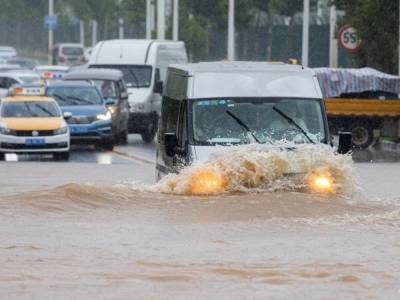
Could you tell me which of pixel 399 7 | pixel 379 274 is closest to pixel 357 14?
pixel 399 7

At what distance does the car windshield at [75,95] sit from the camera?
3628 cm

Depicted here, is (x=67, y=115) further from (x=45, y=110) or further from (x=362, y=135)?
(x=362, y=135)

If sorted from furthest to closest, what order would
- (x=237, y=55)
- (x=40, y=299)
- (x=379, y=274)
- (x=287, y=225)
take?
1. (x=237, y=55)
2. (x=287, y=225)
3. (x=379, y=274)
4. (x=40, y=299)

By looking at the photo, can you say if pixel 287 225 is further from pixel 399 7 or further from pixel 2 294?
pixel 399 7

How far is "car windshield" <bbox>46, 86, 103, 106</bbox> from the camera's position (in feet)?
119

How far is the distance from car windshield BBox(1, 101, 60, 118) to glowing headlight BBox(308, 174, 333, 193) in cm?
1552

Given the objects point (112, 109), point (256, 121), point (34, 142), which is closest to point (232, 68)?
point (256, 121)

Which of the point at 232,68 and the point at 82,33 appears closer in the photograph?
the point at 232,68

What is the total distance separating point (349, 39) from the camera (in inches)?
1695

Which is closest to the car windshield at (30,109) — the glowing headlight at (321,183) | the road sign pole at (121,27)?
the glowing headlight at (321,183)

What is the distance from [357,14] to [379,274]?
29539 mm

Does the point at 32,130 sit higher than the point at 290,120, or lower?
lower

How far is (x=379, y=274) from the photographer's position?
1322cm

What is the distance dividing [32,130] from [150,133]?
8.54m
